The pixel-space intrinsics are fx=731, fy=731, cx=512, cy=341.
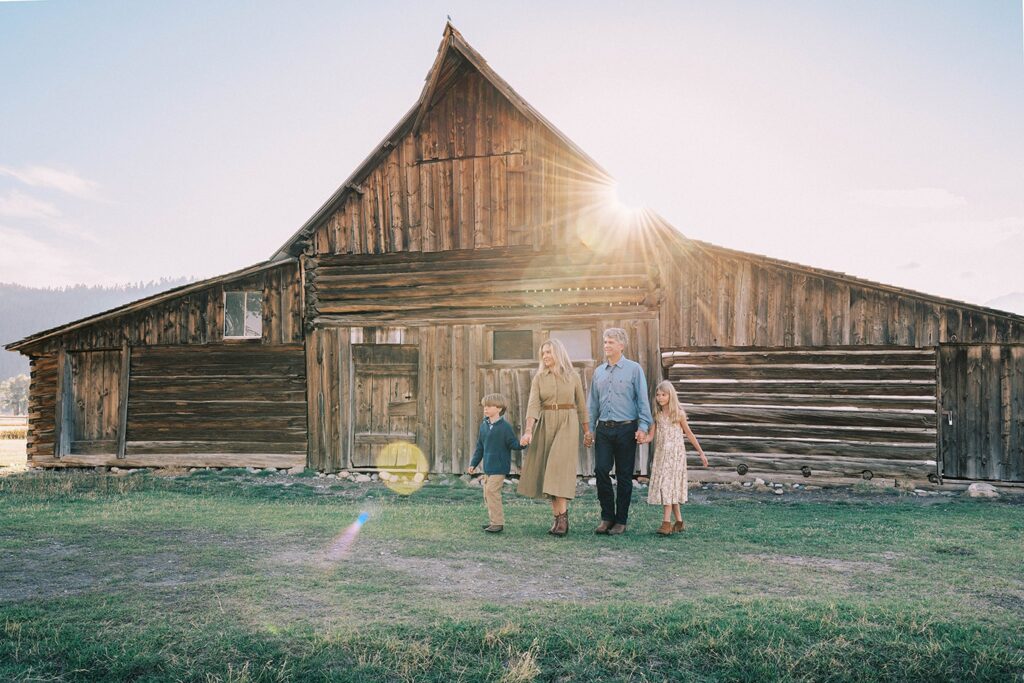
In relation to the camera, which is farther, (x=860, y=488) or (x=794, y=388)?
(x=794, y=388)

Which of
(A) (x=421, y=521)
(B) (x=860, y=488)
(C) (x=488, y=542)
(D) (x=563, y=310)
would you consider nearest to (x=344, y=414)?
(D) (x=563, y=310)

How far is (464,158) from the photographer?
47.0 feet

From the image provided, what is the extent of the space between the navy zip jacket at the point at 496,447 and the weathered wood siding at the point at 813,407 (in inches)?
247

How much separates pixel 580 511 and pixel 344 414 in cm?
652

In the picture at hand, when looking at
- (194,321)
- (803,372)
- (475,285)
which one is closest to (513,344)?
(475,285)

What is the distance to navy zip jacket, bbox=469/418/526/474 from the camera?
319 inches

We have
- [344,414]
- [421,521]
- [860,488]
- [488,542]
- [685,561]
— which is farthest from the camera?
[344,414]

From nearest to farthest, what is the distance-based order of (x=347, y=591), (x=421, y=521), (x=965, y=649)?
(x=965, y=649)
(x=347, y=591)
(x=421, y=521)

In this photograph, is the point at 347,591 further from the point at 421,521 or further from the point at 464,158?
the point at 464,158

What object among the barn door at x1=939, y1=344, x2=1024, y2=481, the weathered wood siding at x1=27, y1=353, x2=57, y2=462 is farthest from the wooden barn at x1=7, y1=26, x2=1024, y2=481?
the weathered wood siding at x1=27, y1=353, x2=57, y2=462

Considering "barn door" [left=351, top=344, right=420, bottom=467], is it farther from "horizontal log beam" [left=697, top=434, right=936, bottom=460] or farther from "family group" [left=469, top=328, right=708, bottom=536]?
"family group" [left=469, top=328, right=708, bottom=536]

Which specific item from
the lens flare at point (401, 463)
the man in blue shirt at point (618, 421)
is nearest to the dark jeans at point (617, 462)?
the man in blue shirt at point (618, 421)

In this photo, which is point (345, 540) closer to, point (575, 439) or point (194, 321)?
point (575, 439)

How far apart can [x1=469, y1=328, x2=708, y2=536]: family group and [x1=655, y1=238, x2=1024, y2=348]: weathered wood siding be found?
5868mm
